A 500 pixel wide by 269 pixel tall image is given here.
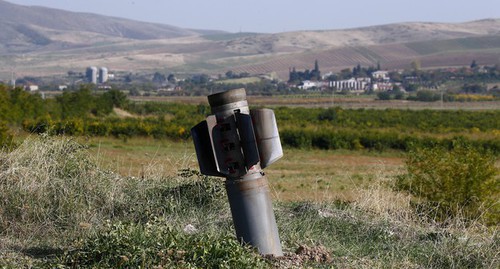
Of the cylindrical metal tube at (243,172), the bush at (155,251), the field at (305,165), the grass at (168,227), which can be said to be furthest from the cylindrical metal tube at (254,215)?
the field at (305,165)

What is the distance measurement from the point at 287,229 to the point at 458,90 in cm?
16307

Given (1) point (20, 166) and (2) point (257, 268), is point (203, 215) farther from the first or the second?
(2) point (257, 268)

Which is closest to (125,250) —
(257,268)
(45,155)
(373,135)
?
A: (257,268)

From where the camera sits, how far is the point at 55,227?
883 centimetres

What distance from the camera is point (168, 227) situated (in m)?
7.18

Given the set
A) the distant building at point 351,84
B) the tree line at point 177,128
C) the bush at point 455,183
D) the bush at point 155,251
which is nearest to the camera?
the bush at point 155,251

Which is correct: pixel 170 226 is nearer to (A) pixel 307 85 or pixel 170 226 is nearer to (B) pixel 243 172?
(B) pixel 243 172

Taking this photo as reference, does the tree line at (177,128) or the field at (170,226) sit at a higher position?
the field at (170,226)

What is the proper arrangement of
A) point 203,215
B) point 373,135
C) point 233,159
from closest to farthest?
point 233,159
point 203,215
point 373,135

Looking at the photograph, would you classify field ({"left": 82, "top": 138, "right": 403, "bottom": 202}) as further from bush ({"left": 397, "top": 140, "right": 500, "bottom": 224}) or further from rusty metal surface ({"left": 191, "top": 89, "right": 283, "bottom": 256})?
rusty metal surface ({"left": 191, "top": 89, "right": 283, "bottom": 256})

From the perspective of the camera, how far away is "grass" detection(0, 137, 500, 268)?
6906mm

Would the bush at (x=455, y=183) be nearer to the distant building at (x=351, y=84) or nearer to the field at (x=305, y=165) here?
the field at (x=305, y=165)

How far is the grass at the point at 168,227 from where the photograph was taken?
6.91m

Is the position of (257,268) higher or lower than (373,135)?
higher
